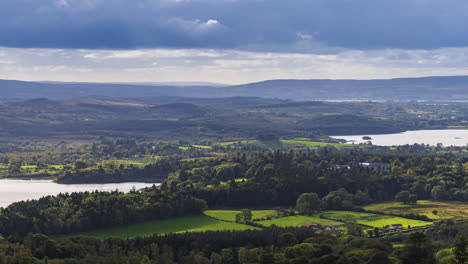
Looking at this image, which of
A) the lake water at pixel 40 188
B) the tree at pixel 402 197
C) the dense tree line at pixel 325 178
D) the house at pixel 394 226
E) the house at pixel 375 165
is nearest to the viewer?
the house at pixel 394 226

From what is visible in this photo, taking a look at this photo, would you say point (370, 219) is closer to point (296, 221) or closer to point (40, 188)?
point (296, 221)

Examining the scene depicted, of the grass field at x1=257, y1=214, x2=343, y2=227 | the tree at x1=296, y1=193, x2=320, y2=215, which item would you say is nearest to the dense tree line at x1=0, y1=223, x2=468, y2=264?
the grass field at x1=257, y1=214, x2=343, y2=227

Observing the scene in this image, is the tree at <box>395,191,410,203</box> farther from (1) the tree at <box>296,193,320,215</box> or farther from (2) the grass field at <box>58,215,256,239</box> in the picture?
(2) the grass field at <box>58,215,256,239</box>

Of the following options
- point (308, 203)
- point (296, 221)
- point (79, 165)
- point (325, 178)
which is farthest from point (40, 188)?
point (296, 221)

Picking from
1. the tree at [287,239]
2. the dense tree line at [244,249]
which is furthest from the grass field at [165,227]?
the tree at [287,239]

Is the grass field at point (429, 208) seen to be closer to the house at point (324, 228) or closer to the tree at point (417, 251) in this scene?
the house at point (324, 228)

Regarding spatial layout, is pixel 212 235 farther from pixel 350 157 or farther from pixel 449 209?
pixel 350 157
